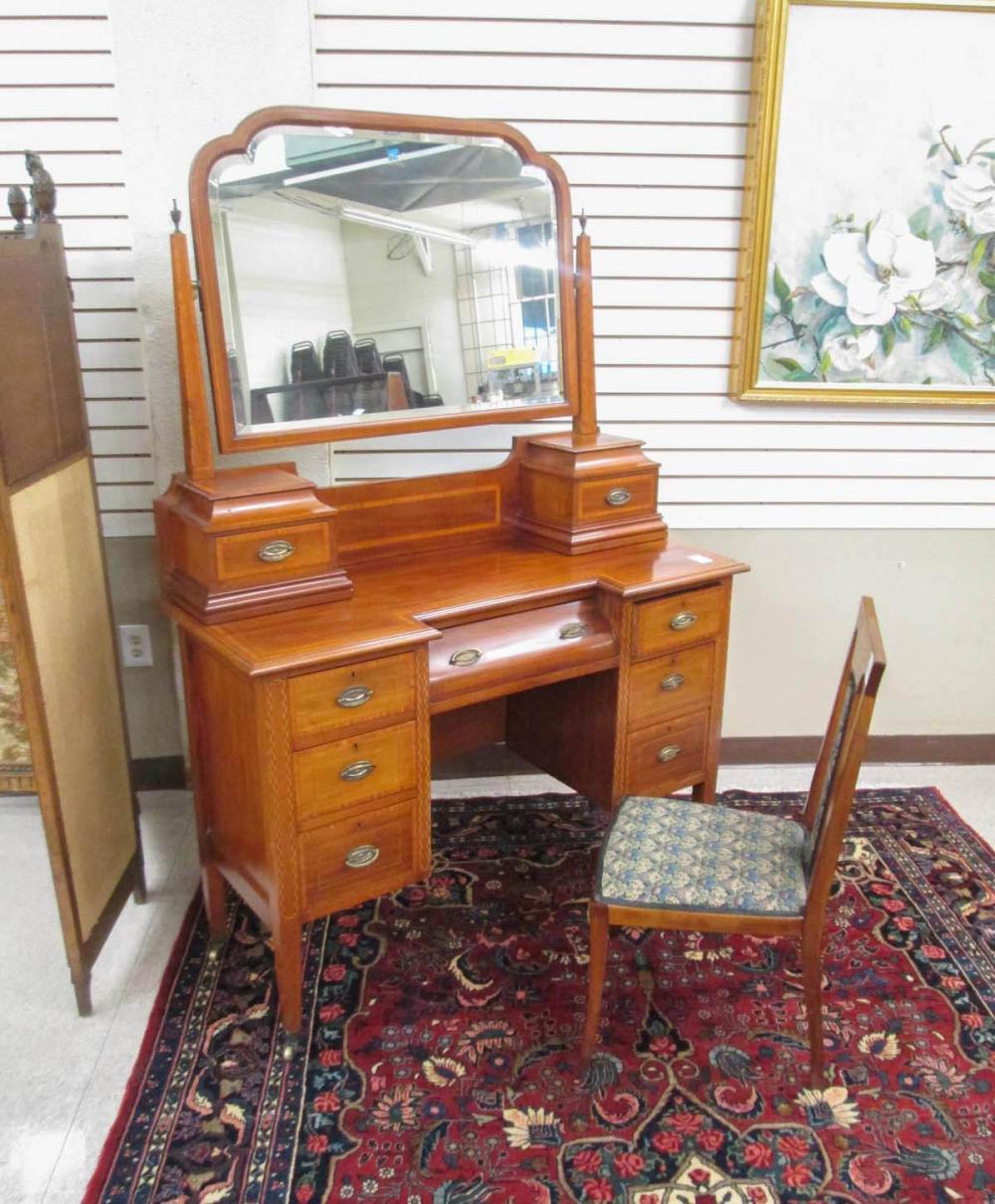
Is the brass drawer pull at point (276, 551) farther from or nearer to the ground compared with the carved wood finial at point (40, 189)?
nearer to the ground

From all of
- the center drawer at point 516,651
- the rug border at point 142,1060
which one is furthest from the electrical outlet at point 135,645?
the center drawer at point 516,651

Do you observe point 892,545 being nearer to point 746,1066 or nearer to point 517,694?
point 517,694

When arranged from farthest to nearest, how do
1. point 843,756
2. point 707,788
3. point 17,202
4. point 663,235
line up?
point 663,235 → point 707,788 → point 17,202 → point 843,756

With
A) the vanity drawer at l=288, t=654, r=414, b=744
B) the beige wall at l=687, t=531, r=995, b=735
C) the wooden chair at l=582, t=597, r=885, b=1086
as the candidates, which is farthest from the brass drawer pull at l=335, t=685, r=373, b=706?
the beige wall at l=687, t=531, r=995, b=735

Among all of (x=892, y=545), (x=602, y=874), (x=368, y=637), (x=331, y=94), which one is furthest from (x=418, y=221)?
(x=892, y=545)

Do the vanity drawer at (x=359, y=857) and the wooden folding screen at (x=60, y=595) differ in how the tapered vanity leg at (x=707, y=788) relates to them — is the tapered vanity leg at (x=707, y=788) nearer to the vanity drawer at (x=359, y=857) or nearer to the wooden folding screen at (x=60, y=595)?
the vanity drawer at (x=359, y=857)

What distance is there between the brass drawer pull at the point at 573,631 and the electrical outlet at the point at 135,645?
1378 millimetres

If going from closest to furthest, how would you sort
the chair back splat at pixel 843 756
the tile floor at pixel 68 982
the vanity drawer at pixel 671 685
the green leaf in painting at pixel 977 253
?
the chair back splat at pixel 843 756 → the tile floor at pixel 68 982 → the vanity drawer at pixel 671 685 → the green leaf in painting at pixel 977 253

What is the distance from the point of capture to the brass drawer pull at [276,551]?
2217 millimetres

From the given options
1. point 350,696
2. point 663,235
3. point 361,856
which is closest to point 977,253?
point 663,235

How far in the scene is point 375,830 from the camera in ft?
7.20

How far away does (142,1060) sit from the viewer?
7.06ft

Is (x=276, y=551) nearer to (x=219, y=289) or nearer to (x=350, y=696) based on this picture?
(x=350, y=696)

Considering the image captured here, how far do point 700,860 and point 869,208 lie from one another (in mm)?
1943
